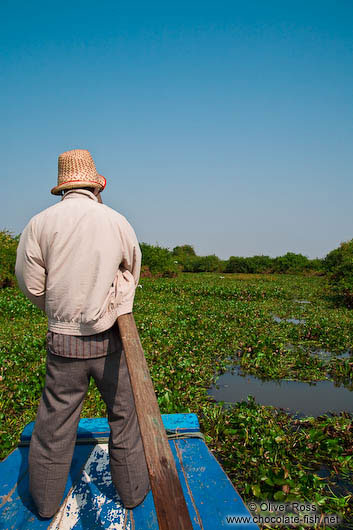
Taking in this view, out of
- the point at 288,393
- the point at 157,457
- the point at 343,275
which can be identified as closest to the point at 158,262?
the point at 343,275

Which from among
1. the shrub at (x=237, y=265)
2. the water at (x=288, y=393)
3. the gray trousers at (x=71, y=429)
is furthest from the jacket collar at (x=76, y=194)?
the shrub at (x=237, y=265)

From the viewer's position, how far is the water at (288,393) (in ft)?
16.0

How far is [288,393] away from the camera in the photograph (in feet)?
17.6

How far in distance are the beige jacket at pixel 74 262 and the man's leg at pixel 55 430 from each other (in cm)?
25

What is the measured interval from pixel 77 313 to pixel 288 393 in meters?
4.36

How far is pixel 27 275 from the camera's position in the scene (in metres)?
2.05

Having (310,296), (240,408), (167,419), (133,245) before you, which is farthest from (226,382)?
(310,296)

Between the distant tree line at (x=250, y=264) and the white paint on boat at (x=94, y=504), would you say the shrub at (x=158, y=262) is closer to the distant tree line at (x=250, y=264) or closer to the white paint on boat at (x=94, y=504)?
the distant tree line at (x=250, y=264)

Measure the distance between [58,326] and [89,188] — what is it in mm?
863

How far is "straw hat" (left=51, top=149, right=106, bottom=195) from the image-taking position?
216 cm

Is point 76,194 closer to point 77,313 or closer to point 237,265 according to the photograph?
point 77,313

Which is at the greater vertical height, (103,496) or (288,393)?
(103,496)

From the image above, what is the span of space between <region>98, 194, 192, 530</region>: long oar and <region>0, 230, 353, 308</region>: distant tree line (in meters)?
12.6

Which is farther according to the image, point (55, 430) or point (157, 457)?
point (55, 430)
